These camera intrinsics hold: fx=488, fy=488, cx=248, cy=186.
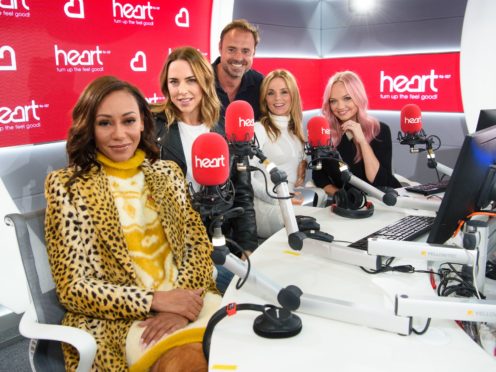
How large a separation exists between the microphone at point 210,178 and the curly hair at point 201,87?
3.75 feet

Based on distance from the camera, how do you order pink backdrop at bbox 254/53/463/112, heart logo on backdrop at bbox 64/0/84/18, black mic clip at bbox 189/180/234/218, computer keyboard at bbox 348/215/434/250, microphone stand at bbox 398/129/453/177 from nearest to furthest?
black mic clip at bbox 189/180/234/218 < computer keyboard at bbox 348/215/434/250 < microphone stand at bbox 398/129/453/177 < heart logo on backdrop at bbox 64/0/84/18 < pink backdrop at bbox 254/53/463/112

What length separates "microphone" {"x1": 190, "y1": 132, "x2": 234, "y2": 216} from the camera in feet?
3.98

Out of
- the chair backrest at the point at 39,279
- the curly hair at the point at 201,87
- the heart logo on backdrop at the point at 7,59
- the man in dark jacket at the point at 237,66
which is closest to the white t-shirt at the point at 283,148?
the man in dark jacket at the point at 237,66

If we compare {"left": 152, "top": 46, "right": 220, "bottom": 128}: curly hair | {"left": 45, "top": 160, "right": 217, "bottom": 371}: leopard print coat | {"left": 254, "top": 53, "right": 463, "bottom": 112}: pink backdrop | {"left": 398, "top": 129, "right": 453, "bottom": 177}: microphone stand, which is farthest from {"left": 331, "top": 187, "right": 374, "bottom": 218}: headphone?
{"left": 254, "top": 53, "right": 463, "bottom": 112}: pink backdrop

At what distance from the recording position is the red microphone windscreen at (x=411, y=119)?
2420mm

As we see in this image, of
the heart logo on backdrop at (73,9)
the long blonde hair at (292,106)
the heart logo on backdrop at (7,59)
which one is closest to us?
the heart logo on backdrop at (7,59)

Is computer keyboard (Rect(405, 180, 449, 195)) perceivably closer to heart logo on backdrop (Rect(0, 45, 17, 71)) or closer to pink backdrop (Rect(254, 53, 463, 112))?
pink backdrop (Rect(254, 53, 463, 112))

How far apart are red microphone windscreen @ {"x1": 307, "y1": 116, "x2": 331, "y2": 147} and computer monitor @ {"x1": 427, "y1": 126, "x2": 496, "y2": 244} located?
2.09 feet

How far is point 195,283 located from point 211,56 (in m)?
2.47

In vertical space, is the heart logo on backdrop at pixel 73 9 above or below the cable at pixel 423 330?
above

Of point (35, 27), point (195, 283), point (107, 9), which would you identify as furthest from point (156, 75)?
point (195, 283)

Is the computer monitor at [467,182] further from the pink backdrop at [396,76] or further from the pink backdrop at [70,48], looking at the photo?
the pink backdrop at [396,76]

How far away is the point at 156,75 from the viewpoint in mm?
3439

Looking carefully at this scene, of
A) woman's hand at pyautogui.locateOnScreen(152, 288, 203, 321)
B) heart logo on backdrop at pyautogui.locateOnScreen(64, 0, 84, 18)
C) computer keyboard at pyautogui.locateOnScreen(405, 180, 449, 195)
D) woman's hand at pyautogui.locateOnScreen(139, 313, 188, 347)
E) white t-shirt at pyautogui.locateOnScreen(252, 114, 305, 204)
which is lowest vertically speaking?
woman's hand at pyautogui.locateOnScreen(139, 313, 188, 347)
